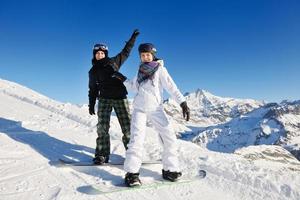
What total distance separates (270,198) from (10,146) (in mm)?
6288

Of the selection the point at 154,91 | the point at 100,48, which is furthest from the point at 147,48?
the point at 100,48

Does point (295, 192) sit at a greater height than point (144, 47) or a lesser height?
lesser

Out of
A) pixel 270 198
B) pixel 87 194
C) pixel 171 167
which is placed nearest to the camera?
pixel 87 194

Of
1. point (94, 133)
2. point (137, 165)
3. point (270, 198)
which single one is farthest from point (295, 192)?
point (94, 133)

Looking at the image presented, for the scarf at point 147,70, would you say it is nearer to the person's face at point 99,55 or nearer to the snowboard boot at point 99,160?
the person's face at point 99,55

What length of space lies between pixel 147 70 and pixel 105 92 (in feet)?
5.13

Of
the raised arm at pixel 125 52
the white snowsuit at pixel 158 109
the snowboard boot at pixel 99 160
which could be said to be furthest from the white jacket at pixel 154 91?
the snowboard boot at pixel 99 160

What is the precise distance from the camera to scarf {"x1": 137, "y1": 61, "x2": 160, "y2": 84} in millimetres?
6785

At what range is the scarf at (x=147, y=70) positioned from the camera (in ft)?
22.3

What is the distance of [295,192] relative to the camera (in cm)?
654

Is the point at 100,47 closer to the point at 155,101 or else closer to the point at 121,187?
the point at 155,101

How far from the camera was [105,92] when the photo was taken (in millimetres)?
7961

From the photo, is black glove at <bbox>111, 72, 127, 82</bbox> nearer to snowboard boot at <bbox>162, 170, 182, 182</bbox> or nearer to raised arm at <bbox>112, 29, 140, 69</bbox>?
raised arm at <bbox>112, 29, 140, 69</bbox>

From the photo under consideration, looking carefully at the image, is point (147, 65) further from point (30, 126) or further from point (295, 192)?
point (30, 126)
